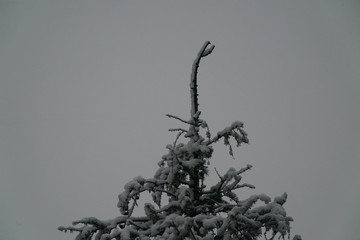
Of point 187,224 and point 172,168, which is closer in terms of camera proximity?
point 187,224

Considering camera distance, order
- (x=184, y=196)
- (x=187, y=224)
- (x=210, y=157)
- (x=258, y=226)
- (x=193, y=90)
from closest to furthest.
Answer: (x=187, y=224) → (x=258, y=226) → (x=184, y=196) → (x=210, y=157) → (x=193, y=90)

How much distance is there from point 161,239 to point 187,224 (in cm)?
66

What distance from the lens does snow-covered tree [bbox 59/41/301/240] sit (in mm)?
3766

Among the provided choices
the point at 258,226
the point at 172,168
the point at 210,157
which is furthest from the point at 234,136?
the point at 258,226

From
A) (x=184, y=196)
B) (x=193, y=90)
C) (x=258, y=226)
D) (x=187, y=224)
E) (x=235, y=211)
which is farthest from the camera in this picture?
(x=193, y=90)

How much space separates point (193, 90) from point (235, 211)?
8.83 ft

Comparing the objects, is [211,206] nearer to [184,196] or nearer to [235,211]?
[184,196]

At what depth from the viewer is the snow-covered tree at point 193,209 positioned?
3766mm

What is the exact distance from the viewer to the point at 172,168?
16.4 feet

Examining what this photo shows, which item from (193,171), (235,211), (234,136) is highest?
(234,136)

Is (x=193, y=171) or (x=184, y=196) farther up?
(x=193, y=171)

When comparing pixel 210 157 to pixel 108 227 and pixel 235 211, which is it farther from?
pixel 108 227

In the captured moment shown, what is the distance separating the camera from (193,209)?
17.0 ft

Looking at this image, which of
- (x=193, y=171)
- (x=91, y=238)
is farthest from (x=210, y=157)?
(x=91, y=238)
